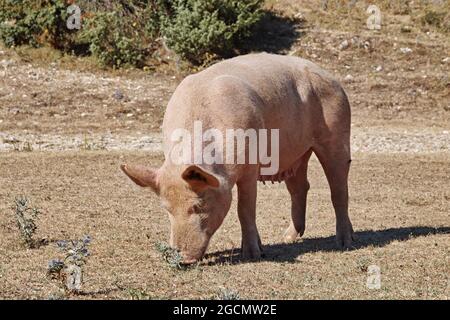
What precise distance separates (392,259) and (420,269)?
1.83ft

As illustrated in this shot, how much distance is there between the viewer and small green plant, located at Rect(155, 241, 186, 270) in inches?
321

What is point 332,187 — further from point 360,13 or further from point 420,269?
point 360,13

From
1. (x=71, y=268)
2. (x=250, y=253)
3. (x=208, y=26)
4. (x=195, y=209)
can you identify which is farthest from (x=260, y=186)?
(x=208, y=26)

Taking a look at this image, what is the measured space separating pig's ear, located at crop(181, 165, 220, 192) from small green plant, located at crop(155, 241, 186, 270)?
0.58m

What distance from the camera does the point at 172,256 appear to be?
8.20 metres

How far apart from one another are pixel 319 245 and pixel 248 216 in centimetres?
143

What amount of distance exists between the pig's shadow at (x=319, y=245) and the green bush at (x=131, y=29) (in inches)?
595

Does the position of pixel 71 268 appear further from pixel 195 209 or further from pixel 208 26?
pixel 208 26

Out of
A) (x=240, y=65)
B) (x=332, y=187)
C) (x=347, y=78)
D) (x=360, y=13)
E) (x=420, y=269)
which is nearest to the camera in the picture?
(x=420, y=269)

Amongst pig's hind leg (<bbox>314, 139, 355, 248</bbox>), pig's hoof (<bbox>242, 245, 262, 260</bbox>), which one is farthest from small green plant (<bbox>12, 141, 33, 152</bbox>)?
pig's hoof (<bbox>242, 245, 262, 260</bbox>)

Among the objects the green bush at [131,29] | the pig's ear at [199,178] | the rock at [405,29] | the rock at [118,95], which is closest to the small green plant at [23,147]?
the rock at [118,95]

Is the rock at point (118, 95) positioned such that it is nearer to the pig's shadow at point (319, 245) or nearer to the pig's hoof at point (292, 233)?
the pig's shadow at point (319, 245)

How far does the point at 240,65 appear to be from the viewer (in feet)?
32.3
